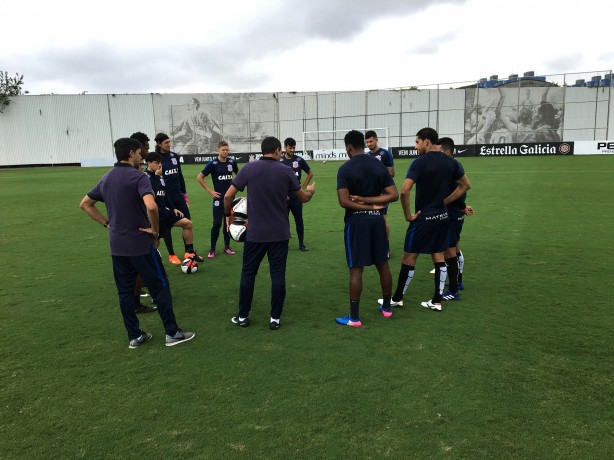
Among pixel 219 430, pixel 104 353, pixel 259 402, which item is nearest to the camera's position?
pixel 219 430

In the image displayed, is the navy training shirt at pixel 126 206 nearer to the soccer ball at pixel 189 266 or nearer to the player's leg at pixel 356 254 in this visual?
the player's leg at pixel 356 254

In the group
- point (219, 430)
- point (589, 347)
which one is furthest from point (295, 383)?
point (589, 347)

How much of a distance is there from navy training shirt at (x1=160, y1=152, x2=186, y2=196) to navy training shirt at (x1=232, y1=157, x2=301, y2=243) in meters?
3.37

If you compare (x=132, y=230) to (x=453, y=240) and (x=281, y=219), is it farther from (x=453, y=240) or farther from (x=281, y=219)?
(x=453, y=240)

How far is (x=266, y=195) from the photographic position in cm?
450

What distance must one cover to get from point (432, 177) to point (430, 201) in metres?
0.28

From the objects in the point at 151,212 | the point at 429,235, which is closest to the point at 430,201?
the point at 429,235

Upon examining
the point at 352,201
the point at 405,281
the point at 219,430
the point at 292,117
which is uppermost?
the point at 292,117

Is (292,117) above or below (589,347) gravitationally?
above

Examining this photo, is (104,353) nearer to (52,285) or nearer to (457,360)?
(52,285)

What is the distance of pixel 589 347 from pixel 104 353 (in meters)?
4.51

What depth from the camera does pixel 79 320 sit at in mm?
5012

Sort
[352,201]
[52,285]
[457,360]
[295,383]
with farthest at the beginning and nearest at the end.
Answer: [52,285]
[352,201]
[457,360]
[295,383]

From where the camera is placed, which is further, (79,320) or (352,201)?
(79,320)
